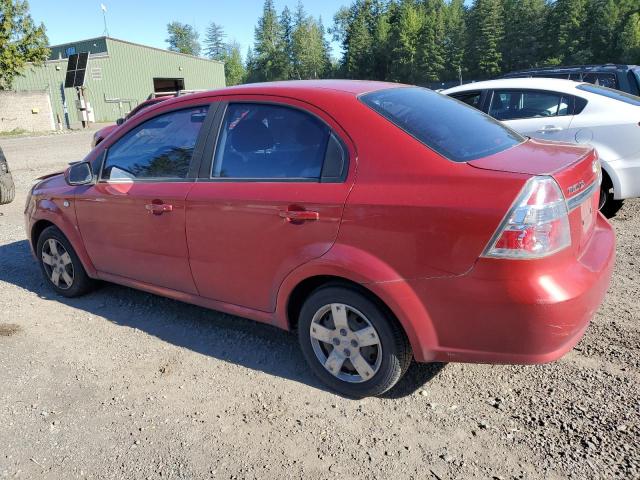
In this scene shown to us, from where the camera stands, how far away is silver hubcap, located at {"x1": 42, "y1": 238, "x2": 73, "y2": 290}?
4.65m

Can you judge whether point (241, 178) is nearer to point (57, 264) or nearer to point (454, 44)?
point (57, 264)

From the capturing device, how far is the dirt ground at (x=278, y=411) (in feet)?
8.27

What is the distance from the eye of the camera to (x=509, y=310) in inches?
94.6

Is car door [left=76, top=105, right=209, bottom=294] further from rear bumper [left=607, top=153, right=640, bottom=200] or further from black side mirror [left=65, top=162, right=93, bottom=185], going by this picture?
rear bumper [left=607, top=153, right=640, bottom=200]

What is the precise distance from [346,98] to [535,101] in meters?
4.37

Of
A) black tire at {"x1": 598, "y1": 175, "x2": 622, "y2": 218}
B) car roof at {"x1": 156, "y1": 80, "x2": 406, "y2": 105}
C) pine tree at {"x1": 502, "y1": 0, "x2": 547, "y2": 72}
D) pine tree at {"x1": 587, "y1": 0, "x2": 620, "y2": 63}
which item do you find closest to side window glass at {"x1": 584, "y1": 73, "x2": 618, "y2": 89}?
black tire at {"x1": 598, "y1": 175, "x2": 622, "y2": 218}

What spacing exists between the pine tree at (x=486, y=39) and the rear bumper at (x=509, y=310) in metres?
71.3

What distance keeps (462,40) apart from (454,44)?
9.06 ft

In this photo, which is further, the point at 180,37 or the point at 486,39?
the point at 180,37

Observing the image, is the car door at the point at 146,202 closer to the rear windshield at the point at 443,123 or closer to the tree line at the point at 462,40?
the rear windshield at the point at 443,123

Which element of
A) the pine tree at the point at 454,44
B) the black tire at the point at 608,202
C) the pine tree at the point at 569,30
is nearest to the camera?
the black tire at the point at 608,202

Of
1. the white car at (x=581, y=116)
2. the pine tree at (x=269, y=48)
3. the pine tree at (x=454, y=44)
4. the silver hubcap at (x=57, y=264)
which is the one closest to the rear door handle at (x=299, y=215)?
the silver hubcap at (x=57, y=264)

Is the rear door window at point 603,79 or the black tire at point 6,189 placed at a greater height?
the rear door window at point 603,79

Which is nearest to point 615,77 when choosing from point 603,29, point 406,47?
point 603,29
